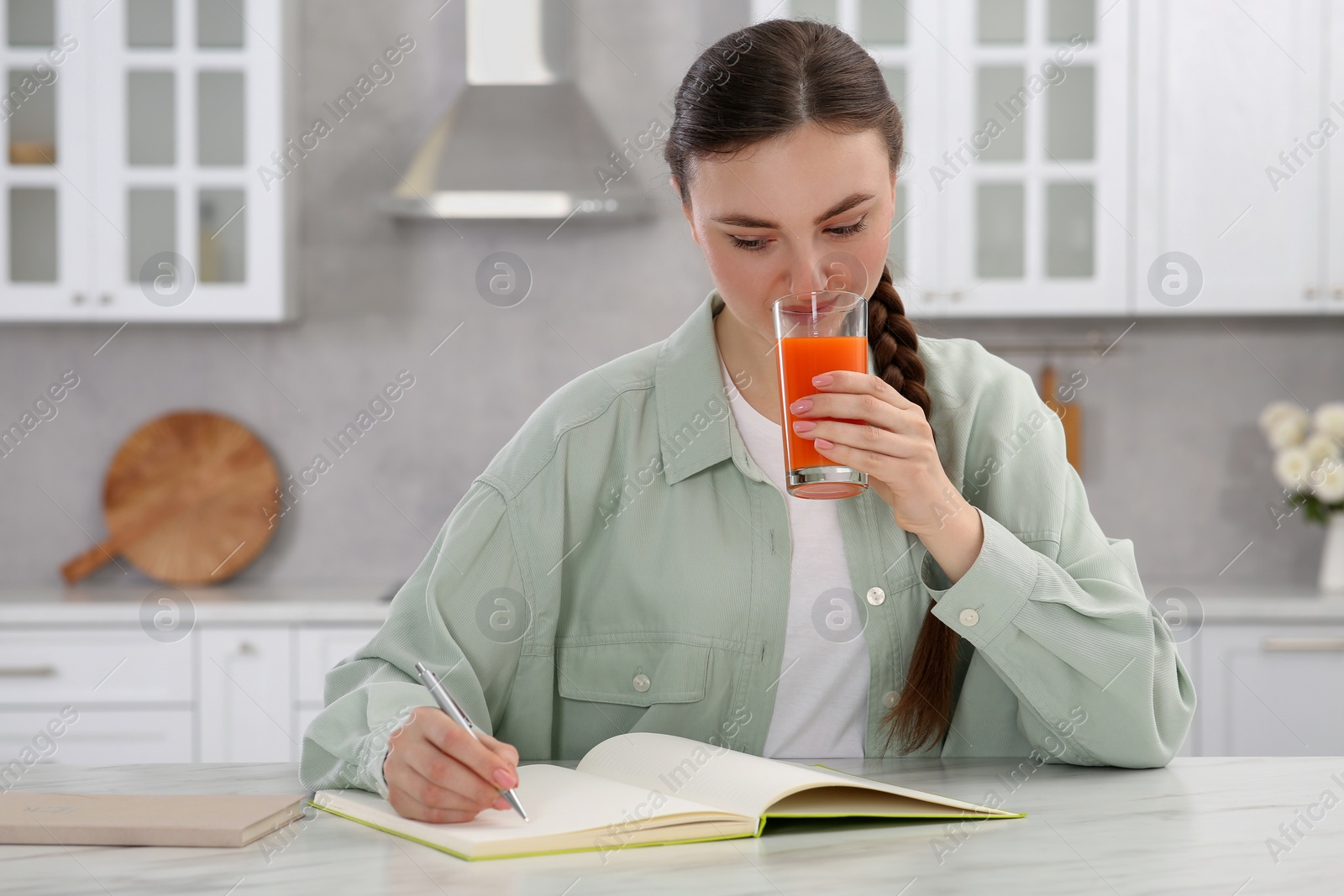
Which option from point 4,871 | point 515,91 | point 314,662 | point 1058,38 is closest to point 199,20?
point 515,91

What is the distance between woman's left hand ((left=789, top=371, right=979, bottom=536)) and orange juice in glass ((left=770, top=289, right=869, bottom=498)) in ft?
0.06

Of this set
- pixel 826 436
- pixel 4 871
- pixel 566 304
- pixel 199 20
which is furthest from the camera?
pixel 566 304

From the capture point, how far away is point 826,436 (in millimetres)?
1068

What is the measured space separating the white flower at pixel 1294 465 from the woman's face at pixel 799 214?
7.20ft

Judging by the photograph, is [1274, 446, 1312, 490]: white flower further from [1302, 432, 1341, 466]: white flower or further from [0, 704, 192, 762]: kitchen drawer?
[0, 704, 192, 762]: kitchen drawer

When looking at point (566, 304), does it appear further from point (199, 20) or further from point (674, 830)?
point (674, 830)

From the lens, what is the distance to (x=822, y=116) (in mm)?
1178

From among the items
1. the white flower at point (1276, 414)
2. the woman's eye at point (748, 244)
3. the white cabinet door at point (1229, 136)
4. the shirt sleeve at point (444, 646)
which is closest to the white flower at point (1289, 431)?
the white flower at point (1276, 414)

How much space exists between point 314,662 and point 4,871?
6.55 ft

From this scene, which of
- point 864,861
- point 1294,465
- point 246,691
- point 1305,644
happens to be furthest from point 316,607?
point 1294,465

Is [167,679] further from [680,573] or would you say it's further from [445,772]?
[445,772]

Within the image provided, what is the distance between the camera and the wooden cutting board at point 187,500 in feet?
10.4

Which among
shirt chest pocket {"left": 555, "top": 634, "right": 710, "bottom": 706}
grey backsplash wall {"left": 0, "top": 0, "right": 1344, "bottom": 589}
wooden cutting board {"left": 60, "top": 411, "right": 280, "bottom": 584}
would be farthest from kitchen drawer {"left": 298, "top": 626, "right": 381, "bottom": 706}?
shirt chest pocket {"left": 555, "top": 634, "right": 710, "bottom": 706}

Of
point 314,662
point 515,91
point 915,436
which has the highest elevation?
point 515,91
